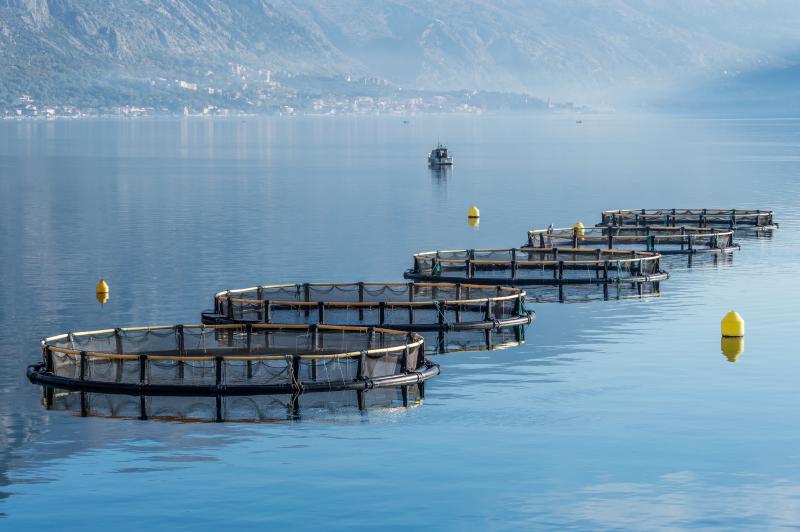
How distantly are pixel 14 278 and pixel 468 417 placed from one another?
57.9 metres

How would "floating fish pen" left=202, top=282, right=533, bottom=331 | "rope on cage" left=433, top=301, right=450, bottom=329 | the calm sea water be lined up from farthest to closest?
"floating fish pen" left=202, top=282, right=533, bottom=331 → "rope on cage" left=433, top=301, right=450, bottom=329 → the calm sea water

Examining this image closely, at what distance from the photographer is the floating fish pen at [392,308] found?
79.8 m

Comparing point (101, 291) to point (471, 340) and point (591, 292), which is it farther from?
point (591, 292)

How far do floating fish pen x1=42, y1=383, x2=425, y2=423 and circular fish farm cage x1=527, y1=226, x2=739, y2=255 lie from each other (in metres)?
58.2

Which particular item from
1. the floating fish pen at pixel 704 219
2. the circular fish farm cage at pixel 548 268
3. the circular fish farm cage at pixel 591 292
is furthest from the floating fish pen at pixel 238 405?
the floating fish pen at pixel 704 219

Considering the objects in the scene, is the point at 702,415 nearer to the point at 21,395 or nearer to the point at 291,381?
the point at 291,381

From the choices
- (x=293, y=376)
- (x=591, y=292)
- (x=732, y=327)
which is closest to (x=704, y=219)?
(x=591, y=292)

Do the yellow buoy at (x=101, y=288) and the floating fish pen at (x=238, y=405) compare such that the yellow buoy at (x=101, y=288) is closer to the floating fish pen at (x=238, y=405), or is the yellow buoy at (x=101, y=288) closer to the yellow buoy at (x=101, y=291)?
the yellow buoy at (x=101, y=291)

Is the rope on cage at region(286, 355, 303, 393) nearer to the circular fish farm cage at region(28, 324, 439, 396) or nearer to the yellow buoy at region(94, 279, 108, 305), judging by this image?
the circular fish farm cage at region(28, 324, 439, 396)

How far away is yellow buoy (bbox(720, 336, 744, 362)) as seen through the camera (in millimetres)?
77575

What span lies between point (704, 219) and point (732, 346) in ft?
203

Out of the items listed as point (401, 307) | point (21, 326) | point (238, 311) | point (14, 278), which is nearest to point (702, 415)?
point (401, 307)

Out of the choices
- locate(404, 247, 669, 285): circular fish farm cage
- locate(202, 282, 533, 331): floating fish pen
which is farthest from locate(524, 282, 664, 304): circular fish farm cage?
locate(202, 282, 533, 331): floating fish pen

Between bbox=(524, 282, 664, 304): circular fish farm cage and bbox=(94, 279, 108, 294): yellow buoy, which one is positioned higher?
bbox=(94, 279, 108, 294): yellow buoy
